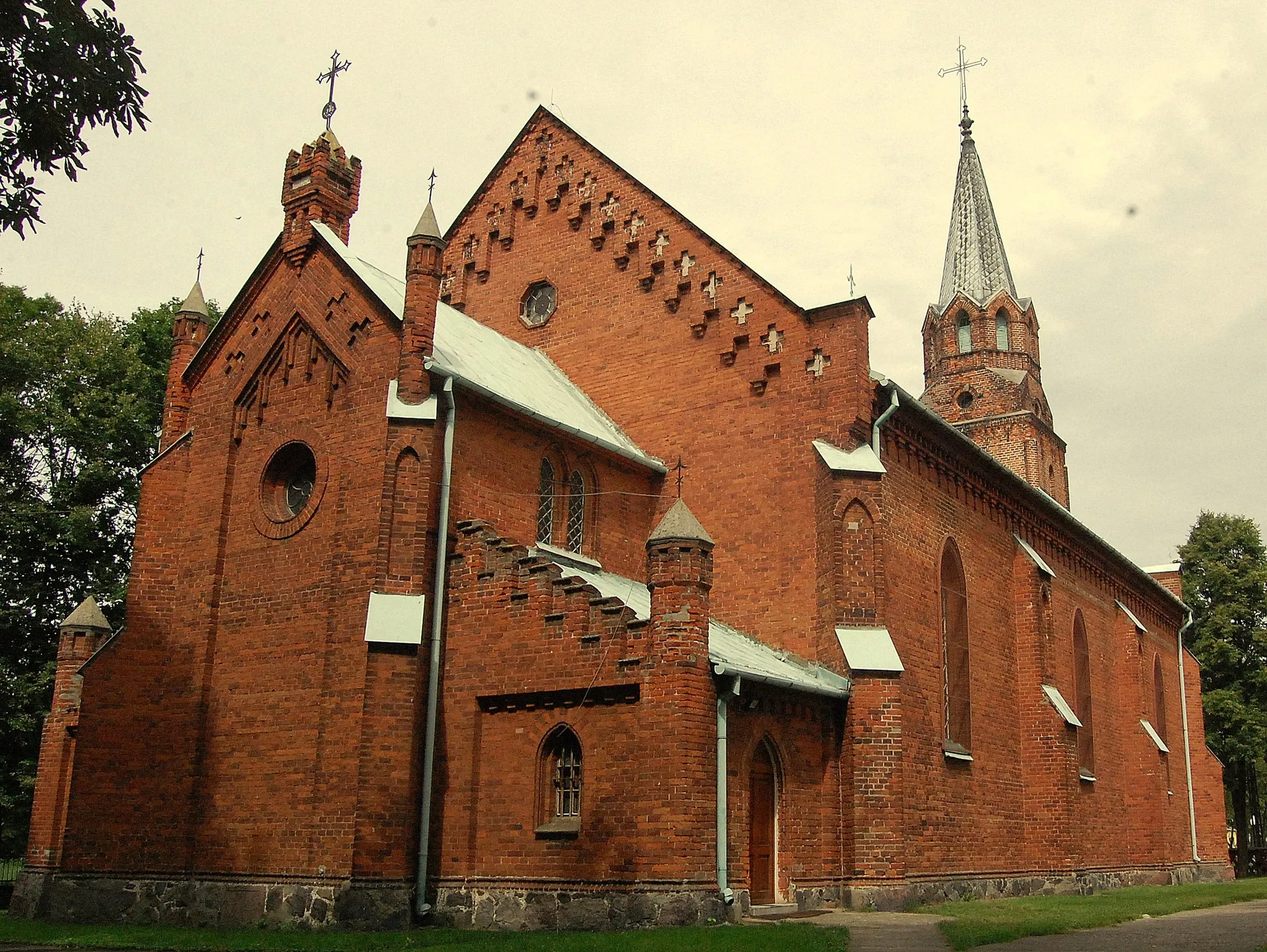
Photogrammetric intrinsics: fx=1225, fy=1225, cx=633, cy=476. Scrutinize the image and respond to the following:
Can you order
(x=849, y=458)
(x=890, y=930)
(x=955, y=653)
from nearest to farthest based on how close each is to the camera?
(x=890, y=930) < (x=849, y=458) < (x=955, y=653)

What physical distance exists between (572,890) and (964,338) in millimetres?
37158

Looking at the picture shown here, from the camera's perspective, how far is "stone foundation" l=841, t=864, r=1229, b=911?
18.1 m

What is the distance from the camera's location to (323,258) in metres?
19.8

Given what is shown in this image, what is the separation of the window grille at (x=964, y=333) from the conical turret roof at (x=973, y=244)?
2.61 ft

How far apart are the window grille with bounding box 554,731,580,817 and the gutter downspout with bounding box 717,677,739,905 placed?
188cm

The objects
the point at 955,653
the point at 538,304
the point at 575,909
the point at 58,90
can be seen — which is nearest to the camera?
the point at 58,90

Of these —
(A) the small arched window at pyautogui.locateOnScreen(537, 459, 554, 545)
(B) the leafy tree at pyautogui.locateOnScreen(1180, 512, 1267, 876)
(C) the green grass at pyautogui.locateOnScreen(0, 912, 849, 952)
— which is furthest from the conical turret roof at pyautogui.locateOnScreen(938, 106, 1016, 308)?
(C) the green grass at pyautogui.locateOnScreen(0, 912, 849, 952)

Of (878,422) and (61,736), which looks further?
(61,736)

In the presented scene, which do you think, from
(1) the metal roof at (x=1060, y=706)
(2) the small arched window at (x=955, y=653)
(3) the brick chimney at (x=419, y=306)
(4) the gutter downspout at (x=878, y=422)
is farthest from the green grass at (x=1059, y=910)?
(3) the brick chimney at (x=419, y=306)

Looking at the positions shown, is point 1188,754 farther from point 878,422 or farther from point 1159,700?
point 878,422

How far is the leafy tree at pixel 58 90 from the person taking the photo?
10.2 metres

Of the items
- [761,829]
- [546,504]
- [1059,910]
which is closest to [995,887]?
[1059,910]

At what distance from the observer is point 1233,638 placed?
48625mm

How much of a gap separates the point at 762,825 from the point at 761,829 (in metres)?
0.06
